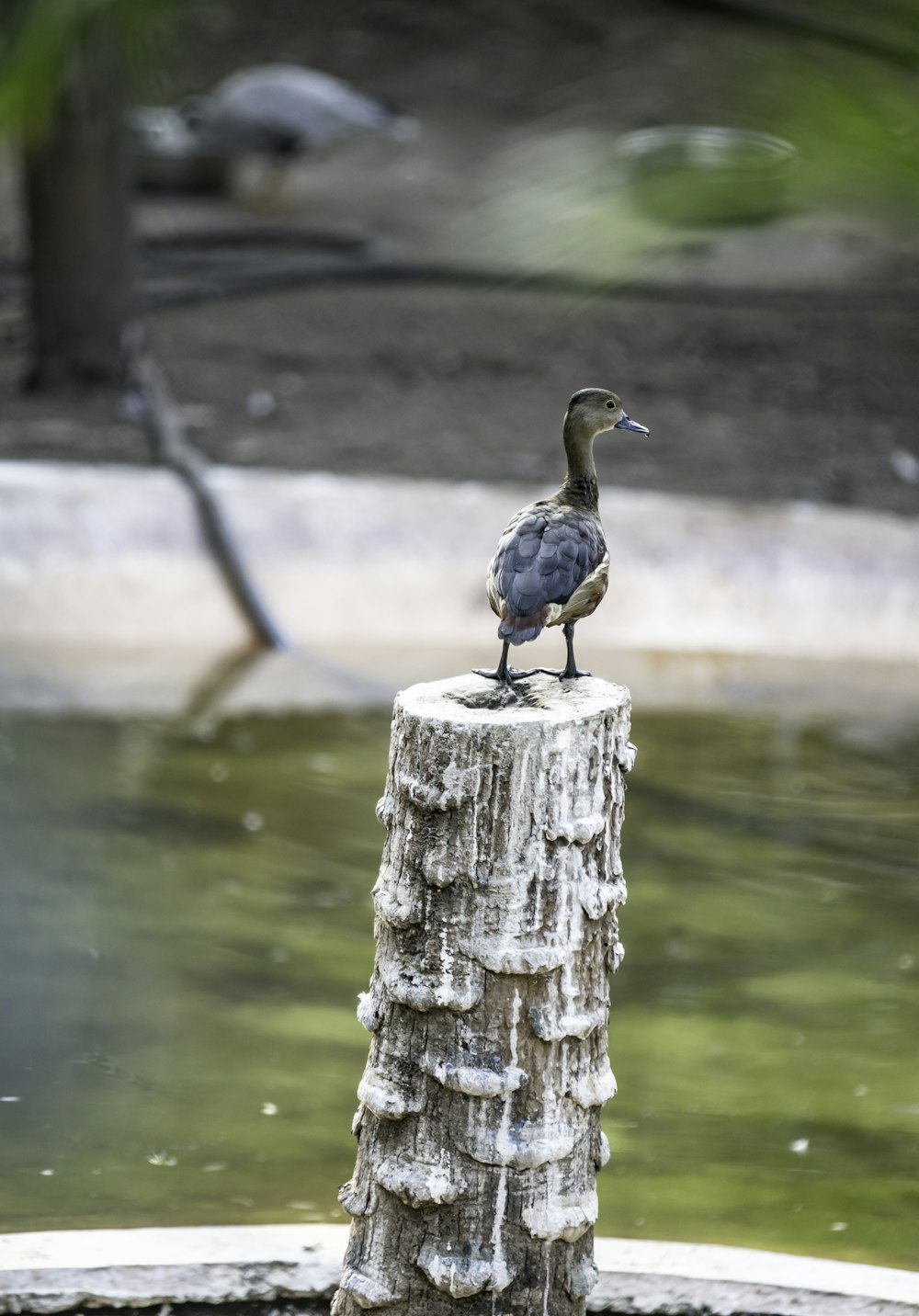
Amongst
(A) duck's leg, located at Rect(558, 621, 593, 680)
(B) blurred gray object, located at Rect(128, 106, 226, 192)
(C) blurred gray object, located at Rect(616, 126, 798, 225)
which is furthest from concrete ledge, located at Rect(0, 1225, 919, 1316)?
(B) blurred gray object, located at Rect(128, 106, 226, 192)

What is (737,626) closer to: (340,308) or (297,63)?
(340,308)

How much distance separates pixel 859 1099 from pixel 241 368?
7.05 metres

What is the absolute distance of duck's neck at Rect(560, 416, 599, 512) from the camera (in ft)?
8.31

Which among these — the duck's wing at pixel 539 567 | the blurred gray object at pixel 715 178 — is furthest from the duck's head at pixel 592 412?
the blurred gray object at pixel 715 178

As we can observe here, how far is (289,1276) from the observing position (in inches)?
103

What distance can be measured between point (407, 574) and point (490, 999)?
506cm

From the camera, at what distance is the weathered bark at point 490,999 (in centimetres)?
218

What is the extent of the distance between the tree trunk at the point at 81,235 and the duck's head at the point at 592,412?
6.45 metres

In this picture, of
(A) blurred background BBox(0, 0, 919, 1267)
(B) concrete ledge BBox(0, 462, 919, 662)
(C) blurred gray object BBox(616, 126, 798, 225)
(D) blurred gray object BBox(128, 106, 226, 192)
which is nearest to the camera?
(C) blurred gray object BBox(616, 126, 798, 225)

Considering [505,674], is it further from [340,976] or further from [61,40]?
[340,976]

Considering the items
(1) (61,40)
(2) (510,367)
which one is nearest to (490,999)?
(1) (61,40)

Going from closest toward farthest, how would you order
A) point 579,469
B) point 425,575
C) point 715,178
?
1. point 715,178
2. point 579,469
3. point 425,575

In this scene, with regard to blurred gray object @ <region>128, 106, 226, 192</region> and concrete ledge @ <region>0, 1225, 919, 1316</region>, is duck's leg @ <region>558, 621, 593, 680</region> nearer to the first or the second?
concrete ledge @ <region>0, 1225, 919, 1316</region>

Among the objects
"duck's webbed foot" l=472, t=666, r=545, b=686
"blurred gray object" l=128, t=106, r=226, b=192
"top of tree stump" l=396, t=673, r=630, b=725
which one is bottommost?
"top of tree stump" l=396, t=673, r=630, b=725
